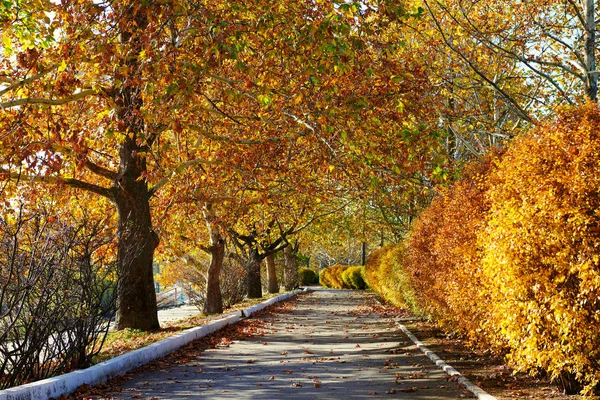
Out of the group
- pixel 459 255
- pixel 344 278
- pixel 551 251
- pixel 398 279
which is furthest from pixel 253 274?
pixel 551 251

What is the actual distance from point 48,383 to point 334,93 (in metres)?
8.10

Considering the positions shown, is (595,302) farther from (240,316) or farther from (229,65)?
(240,316)

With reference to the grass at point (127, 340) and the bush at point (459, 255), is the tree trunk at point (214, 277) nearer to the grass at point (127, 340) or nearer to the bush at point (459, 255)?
the grass at point (127, 340)

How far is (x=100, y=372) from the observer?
9078 millimetres

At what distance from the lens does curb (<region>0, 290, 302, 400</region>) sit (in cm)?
701

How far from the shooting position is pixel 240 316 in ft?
72.6

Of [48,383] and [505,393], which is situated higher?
[48,383]

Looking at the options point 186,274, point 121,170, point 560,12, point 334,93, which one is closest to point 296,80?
point 334,93

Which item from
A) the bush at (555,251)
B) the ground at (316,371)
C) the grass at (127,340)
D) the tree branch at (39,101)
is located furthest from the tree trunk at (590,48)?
the tree branch at (39,101)

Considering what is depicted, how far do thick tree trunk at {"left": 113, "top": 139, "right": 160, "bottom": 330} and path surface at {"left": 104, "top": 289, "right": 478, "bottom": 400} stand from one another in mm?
2382

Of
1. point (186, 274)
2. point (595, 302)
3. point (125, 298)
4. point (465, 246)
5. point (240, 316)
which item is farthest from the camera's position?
point (186, 274)

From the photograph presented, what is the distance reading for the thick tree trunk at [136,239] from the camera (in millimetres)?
15297

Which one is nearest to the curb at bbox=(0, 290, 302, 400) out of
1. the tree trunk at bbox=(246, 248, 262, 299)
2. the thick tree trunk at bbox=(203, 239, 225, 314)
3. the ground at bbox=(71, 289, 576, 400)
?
the ground at bbox=(71, 289, 576, 400)

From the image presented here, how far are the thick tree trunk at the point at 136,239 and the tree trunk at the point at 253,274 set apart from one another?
15.5m
